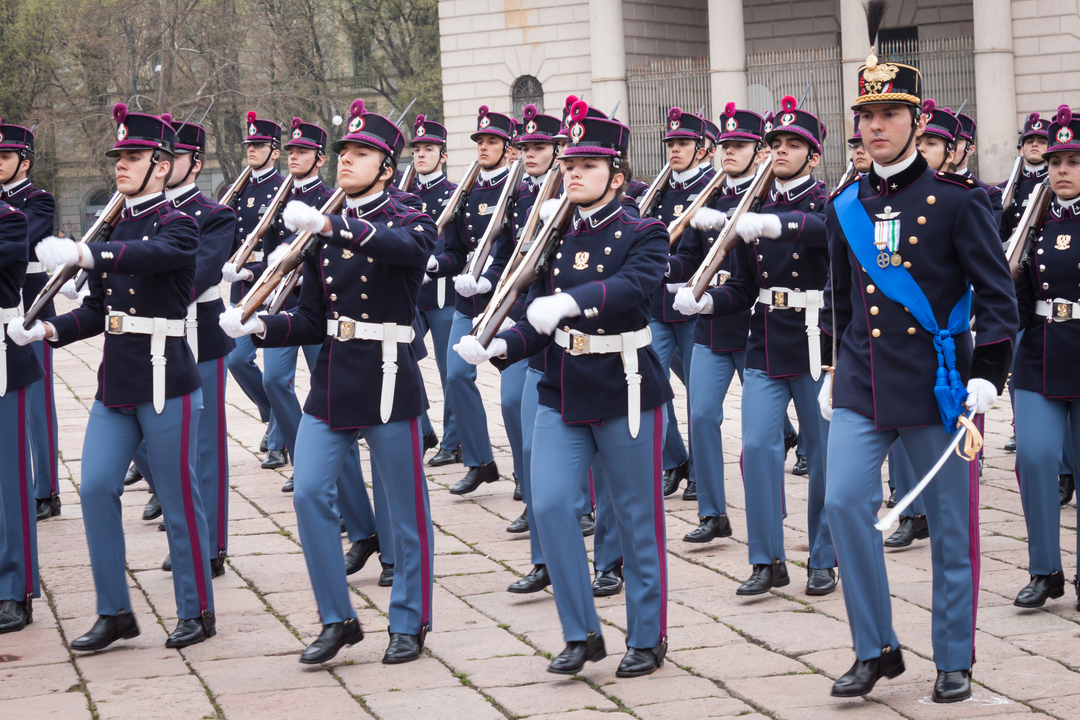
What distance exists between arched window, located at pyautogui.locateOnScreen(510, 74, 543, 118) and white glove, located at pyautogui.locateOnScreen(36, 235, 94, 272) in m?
24.7

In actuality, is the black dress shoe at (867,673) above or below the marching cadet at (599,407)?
below

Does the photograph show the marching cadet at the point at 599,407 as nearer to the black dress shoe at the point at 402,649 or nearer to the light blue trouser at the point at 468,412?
the black dress shoe at the point at 402,649

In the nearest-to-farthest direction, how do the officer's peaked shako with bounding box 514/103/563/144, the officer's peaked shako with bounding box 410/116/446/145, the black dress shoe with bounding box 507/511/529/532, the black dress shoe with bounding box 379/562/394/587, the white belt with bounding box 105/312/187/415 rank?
the white belt with bounding box 105/312/187/415 → the black dress shoe with bounding box 379/562/394/587 → the black dress shoe with bounding box 507/511/529/532 → the officer's peaked shako with bounding box 514/103/563/144 → the officer's peaked shako with bounding box 410/116/446/145

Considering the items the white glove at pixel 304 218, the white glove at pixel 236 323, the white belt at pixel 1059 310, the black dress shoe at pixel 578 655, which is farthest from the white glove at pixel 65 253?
the white belt at pixel 1059 310

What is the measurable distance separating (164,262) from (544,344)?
156 centimetres

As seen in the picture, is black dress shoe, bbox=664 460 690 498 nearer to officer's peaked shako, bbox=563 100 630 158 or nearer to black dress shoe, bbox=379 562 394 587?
black dress shoe, bbox=379 562 394 587

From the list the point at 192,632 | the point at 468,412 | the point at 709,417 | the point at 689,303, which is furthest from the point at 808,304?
the point at 192,632

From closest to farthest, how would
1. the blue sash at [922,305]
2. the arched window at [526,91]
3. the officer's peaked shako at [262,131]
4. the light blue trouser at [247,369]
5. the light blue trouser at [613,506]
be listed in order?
the blue sash at [922,305] < the light blue trouser at [613,506] < the light blue trouser at [247,369] < the officer's peaked shako at [262,131] < the arched window at [526,91]

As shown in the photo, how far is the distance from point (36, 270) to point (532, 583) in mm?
3390

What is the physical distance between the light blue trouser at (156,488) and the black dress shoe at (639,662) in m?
1.77

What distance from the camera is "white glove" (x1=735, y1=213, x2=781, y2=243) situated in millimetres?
5715

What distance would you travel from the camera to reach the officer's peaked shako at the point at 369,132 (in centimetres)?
545

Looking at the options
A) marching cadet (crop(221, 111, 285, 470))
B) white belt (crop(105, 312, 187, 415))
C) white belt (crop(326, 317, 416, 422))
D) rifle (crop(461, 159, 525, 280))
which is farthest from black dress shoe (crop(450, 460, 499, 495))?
white belt (crop(326, 317, 416, 422))

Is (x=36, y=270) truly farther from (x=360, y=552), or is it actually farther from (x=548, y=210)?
(x=548, y=210)
